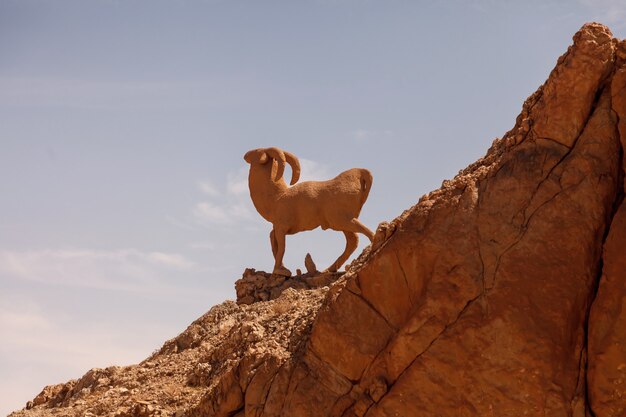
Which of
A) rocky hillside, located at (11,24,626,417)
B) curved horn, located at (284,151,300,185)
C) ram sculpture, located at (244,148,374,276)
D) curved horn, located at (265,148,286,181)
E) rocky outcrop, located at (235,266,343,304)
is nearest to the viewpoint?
rocky hillside, located at (11,24,626,417)

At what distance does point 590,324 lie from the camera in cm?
895

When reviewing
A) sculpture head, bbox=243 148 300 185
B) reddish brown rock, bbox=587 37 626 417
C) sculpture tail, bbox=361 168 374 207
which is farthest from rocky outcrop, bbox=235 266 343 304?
reddish brown rock, bbox=587 37 626 417

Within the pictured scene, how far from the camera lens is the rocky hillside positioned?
29.5ft

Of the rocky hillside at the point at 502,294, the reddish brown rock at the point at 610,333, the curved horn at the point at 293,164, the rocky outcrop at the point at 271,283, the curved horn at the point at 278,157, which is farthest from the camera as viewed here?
the curved horn at the point at 293,164

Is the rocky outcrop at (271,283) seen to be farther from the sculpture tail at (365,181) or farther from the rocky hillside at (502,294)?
the rocky hillside at (502,294)

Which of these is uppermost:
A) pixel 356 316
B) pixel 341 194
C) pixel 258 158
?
pixel 258 158

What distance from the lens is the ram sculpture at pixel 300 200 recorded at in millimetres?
18422

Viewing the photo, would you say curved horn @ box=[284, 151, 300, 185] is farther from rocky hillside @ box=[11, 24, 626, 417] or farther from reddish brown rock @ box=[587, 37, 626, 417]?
reddish brown rock @ box=[587, 37, 626, 417]

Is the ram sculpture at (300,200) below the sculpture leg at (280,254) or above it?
above

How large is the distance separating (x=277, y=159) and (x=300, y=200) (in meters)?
1.29

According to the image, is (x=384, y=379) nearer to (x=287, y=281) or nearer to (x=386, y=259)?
(x=386, y=259)

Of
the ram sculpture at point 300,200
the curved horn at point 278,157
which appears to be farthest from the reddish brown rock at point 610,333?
the curved horn at point 278,157

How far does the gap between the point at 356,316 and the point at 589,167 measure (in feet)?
9.95

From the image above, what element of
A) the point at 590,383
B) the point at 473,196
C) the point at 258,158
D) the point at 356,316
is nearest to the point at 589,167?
the point at 473,196
